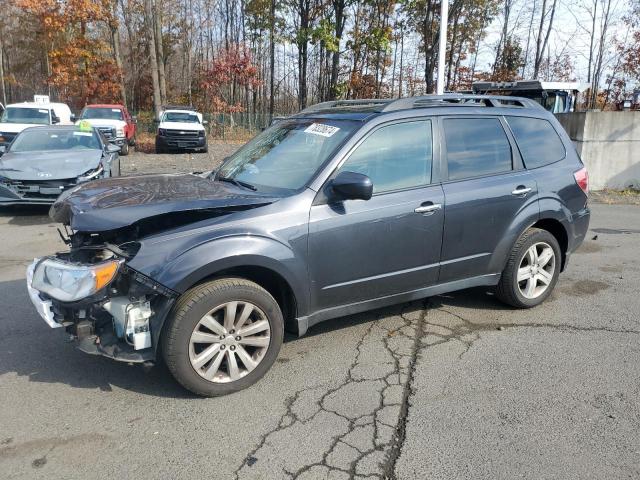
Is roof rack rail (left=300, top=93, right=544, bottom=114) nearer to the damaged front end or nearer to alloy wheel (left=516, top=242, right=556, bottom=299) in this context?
alloy wheel (left=516, top=242, right=556, bottom=299)

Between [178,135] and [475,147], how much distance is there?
59.1 ft

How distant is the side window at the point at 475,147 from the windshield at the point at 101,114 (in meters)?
19.4

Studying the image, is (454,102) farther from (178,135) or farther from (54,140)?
(178,135)

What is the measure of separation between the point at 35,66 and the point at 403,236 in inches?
2450

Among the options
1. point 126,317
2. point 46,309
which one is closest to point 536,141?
point 126,317

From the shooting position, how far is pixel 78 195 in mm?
3674

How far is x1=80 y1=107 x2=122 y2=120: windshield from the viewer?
2075 cm

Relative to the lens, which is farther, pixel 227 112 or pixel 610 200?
pixel 227 112

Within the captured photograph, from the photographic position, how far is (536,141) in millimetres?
4852

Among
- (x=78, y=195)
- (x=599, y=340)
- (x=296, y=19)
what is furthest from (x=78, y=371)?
(x=296, y=19)

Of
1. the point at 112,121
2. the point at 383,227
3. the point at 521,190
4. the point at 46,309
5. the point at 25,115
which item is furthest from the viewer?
the point at 112,121

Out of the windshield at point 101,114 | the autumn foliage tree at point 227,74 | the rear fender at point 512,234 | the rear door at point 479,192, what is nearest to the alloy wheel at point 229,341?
the rear door at point 479,192

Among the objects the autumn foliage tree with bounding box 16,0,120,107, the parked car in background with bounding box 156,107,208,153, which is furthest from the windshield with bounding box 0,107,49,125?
the autumn foliage tree with bounding box 16,0,120,107

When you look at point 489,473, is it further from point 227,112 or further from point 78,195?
point 227,112
